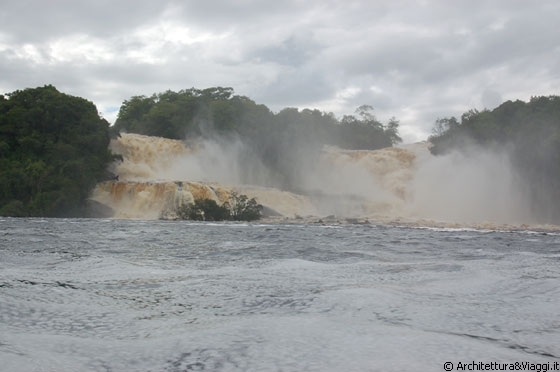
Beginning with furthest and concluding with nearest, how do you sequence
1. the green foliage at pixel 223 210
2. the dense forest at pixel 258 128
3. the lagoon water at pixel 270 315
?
1. the dense forest at pixel 258 128
2. the green foliage at pixel 223 210
3. the lagoon water at pixel 270 315

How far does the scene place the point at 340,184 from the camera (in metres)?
51.0

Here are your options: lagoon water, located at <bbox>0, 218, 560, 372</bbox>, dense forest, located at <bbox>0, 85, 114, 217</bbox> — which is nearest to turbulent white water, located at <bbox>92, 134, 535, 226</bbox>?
dense forest, located at <bbox>0, 85, 114, 217</bbox>

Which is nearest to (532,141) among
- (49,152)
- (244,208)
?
(244,208)

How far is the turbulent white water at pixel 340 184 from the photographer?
39.7 meters

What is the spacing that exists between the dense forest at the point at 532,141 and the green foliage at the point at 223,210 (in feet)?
51.0

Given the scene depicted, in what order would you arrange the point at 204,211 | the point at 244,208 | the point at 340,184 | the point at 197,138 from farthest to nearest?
the point at 197,138 < the point at 340,184 < the point at 244,208 < the point at 204,211

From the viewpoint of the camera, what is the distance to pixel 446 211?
41781 mm

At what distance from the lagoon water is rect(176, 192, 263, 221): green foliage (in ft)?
86.9

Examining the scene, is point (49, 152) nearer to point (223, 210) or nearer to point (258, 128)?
point (223, 210)

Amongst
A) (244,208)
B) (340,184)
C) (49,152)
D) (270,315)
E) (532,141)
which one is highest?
(532,141)

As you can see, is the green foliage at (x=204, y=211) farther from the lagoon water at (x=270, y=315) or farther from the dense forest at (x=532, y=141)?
the lagoon water at (x=270, y=315)

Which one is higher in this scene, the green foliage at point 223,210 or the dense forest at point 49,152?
the dense forest at point 49,152

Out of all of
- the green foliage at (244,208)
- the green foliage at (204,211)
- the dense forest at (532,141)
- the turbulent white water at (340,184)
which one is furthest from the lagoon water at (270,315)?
the dense forest at (532,141)

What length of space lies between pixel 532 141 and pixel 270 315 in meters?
38.9
